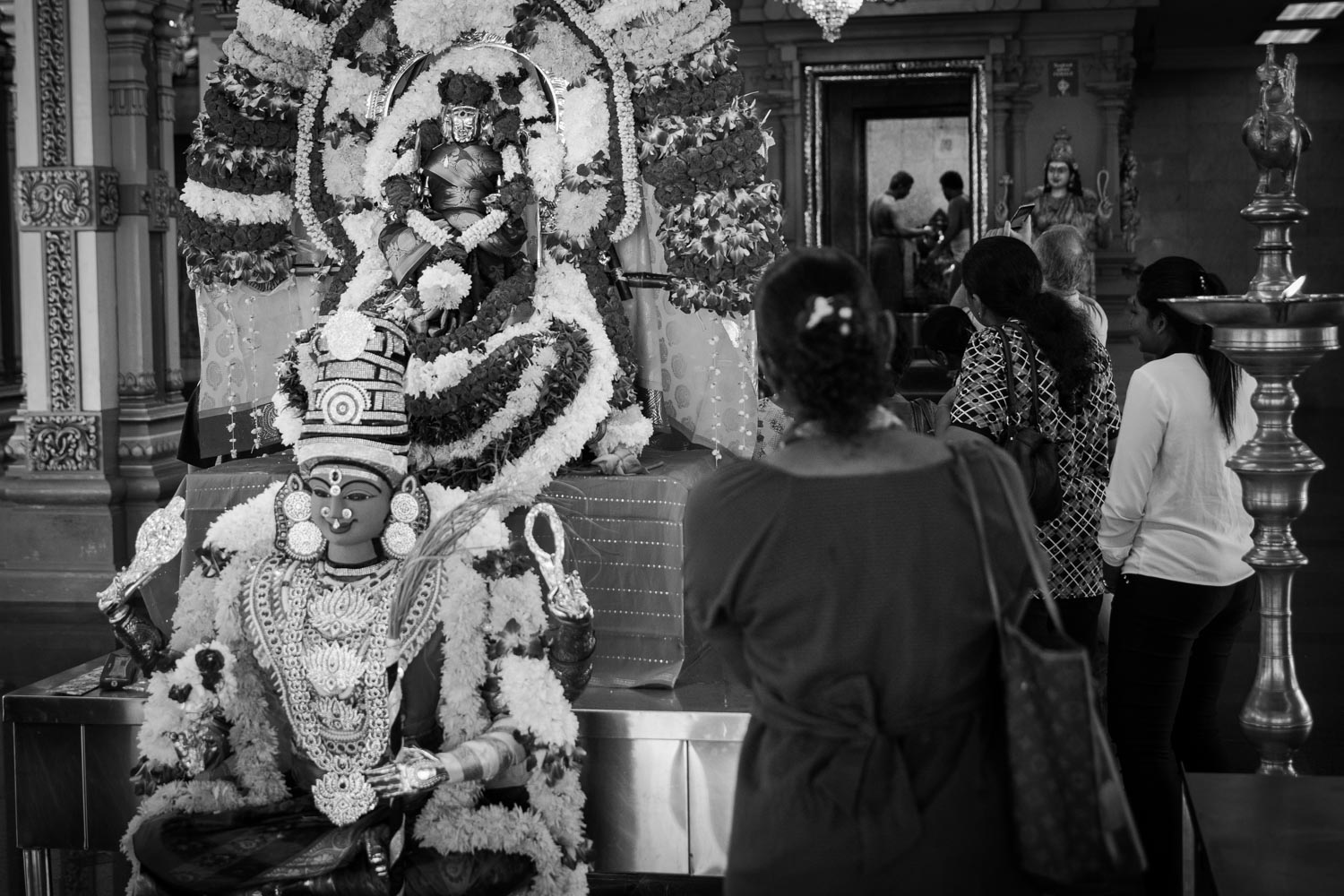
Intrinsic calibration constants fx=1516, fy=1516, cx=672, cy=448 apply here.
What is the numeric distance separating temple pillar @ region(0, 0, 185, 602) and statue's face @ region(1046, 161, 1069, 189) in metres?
6.57

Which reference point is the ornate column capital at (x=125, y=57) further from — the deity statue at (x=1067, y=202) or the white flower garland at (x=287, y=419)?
the deity statue at (x=1067, y=202)

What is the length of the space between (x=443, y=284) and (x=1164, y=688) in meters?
2.17

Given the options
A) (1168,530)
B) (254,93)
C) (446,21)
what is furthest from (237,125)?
(1168,530)

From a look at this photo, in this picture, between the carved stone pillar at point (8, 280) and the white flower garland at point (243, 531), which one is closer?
the white flower garland at point (243, 531)

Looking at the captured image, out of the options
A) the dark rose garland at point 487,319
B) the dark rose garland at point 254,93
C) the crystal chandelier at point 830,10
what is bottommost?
the dark rose garland at point 487,319

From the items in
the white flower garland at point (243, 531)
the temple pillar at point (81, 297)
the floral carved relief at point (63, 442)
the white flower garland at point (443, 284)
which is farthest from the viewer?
the floral carved relief at point (63, 442)

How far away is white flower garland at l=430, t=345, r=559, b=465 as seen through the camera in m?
4.16

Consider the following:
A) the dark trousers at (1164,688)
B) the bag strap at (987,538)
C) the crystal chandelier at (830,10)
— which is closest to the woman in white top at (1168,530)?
the dark trousers at (1164,688)

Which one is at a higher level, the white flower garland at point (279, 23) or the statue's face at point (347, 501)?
the white flower garland at point (279, 23)

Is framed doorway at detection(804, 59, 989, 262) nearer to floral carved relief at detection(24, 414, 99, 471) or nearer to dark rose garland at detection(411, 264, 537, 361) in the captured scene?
floral carved relief at detection(24, 414, 99, 471)

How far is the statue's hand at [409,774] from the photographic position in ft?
9.41

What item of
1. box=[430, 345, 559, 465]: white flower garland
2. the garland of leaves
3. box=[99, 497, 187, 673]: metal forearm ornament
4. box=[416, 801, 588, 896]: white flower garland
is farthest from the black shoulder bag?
box=[99, 497, 187, 673]: metal forearm ornament

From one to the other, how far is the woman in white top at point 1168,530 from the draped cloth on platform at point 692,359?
1.33 meters

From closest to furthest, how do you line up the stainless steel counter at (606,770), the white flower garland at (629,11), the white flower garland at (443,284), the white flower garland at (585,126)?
A: the stainless steel counter at (606,770) < the white flower garland at (443,284) < the white flower garland at (629,11) < the white flower garland at (585,126)
